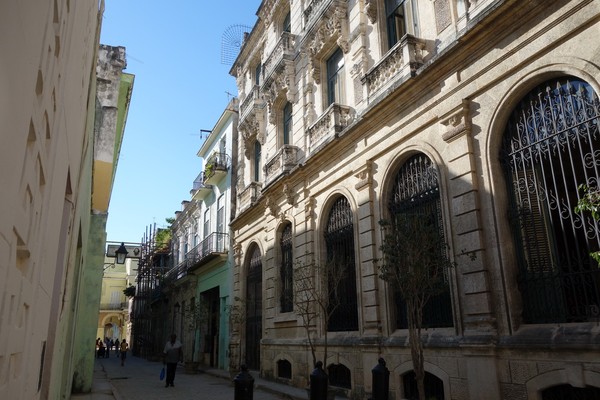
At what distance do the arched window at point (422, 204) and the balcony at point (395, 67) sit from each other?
1741 mm

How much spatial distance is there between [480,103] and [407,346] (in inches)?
181

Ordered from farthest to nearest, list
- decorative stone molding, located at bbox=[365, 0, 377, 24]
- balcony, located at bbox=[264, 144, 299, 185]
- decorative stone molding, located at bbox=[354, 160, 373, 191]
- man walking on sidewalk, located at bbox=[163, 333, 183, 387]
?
1. balcony, located at bbox=[264, 144, 299, 185]
2. man walking on sidewalk, located at bbox=[163, 333, 183, 387]
3. decorative stone molding, located at bbox=[365, 0, 377, 24]
4. decorative stone molding, located at bbox=[354, 160, 373, 191]

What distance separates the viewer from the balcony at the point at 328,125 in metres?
12.6

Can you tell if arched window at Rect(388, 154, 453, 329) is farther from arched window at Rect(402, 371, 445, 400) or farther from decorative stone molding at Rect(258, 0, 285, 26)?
decorative stone molding at Rect(258, 0, 285, 26)

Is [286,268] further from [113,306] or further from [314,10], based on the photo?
[113,306]

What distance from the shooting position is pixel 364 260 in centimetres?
1086

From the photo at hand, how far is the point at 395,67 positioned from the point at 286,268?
7437mm

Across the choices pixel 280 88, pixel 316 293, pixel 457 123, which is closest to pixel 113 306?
pixel 280 88

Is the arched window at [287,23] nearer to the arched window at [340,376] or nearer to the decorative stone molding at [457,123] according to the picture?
the decorative stone molding at [457,123]

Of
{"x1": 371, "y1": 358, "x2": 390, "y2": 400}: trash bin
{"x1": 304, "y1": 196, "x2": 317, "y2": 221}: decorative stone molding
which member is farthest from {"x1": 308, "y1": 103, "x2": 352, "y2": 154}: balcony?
{"x1": 371, "y1": 358, "x2": 390, "y2": 400}: trash bin

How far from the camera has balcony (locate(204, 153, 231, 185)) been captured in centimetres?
2289

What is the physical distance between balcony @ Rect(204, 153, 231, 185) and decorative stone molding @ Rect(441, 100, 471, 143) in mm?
15065

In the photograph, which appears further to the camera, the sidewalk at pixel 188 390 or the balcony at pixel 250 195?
the balcony at pixel 250 195

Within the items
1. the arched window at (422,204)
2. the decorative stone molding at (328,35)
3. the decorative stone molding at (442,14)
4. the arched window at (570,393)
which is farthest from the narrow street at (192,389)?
the decorative stone molding at (328,35)
